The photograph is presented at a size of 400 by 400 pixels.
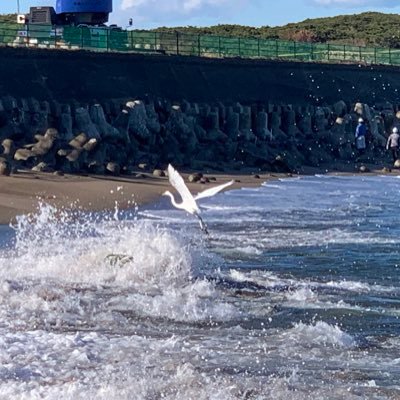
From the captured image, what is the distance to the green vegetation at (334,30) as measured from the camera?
8088 cm

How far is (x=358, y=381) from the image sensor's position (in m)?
8.23

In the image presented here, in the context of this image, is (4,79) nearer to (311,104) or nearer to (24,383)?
(311,104)

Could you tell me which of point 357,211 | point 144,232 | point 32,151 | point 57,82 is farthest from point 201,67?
point 144,232

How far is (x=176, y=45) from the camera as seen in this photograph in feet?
134

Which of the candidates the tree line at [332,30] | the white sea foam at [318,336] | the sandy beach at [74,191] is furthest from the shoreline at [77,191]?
the tree line at [332,30]

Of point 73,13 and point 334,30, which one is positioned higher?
point 73,13

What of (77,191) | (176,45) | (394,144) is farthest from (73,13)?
(77,191)

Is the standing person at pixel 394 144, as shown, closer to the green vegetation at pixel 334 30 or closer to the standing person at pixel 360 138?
the standing person at pixel 360 138

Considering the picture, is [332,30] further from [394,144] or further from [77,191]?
[77,191]

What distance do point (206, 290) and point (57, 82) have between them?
19.9 meters

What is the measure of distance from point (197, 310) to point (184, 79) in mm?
25591

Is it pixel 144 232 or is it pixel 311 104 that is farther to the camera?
pixel 311 104

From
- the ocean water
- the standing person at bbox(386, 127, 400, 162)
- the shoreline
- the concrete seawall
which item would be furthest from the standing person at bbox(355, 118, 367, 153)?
the ocean water

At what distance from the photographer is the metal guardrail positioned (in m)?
35.5
